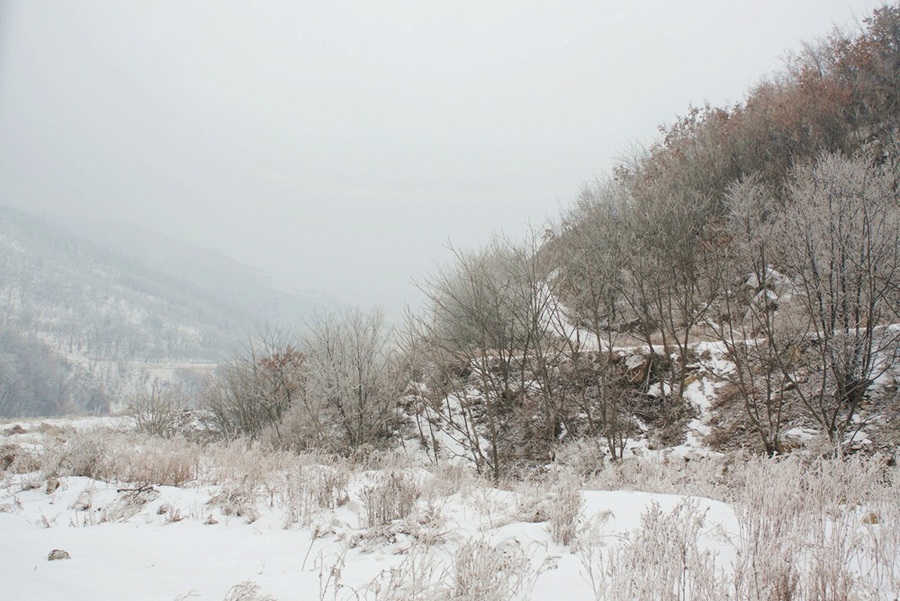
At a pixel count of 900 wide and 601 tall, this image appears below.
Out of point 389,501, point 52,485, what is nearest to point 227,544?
point 389,501

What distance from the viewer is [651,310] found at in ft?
61.8

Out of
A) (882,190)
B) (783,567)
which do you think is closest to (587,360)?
(882,190)

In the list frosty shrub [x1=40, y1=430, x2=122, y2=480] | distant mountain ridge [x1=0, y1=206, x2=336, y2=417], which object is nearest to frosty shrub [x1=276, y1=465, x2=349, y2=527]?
frosty shrub [x1=40, y1=430, x2=122, y2=480]

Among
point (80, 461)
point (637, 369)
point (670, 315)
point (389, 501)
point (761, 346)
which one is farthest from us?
point (637, 369)

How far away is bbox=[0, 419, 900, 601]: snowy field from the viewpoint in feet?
8.59

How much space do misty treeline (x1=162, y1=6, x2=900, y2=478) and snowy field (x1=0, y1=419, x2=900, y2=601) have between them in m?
3.98

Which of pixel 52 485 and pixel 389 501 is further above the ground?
pixel 52 485

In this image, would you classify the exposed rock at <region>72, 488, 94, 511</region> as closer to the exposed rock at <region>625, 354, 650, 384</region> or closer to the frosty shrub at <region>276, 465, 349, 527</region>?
the frosty shrub at <region>276, 465, 349, 527</region>

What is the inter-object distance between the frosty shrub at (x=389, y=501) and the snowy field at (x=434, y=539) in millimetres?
22

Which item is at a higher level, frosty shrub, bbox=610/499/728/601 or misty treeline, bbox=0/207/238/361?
misty treeline, bbox=0/207/238/361

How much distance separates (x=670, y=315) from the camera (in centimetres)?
1392

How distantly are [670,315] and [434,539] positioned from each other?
1233 cm

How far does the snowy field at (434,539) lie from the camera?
262 cm

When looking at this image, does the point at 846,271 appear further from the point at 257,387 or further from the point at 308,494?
the point at 257,387
